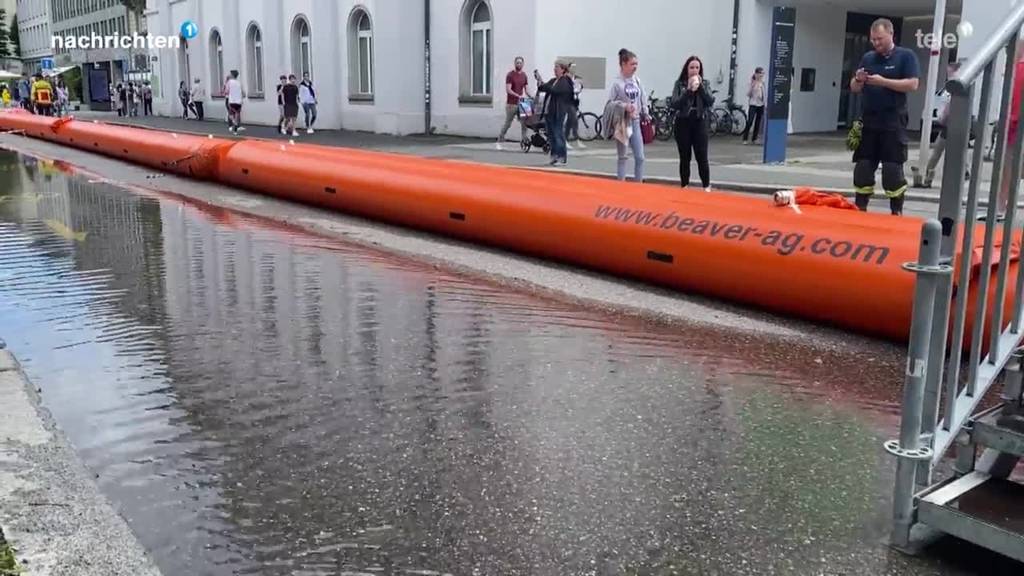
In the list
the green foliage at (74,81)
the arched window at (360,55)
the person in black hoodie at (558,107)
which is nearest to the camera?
the person in black hoodie at (558,107)

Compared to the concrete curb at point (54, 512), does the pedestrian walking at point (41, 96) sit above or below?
above

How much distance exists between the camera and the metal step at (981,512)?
257 centimetres

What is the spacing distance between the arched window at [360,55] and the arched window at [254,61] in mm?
7190

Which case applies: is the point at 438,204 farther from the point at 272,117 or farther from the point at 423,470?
the point at 272,117

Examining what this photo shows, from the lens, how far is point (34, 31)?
93938mm

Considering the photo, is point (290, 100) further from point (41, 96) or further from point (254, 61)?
point (41, 96)

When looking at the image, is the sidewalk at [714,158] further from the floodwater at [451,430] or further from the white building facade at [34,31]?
the white building facade at [34,31]

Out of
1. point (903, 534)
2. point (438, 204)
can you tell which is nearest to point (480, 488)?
point (903, 534)

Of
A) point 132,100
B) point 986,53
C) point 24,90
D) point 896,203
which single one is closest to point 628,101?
point 896,203

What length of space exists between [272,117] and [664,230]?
2811 cm

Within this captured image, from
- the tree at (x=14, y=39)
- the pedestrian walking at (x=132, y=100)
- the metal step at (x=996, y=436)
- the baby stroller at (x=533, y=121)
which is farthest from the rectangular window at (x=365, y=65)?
the tree at (x=14, y=39)

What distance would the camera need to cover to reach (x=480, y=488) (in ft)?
10.7

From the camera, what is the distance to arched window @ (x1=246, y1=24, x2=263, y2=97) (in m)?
33.2

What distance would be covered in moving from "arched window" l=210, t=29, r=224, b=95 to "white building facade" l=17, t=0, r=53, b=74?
56097 mm
